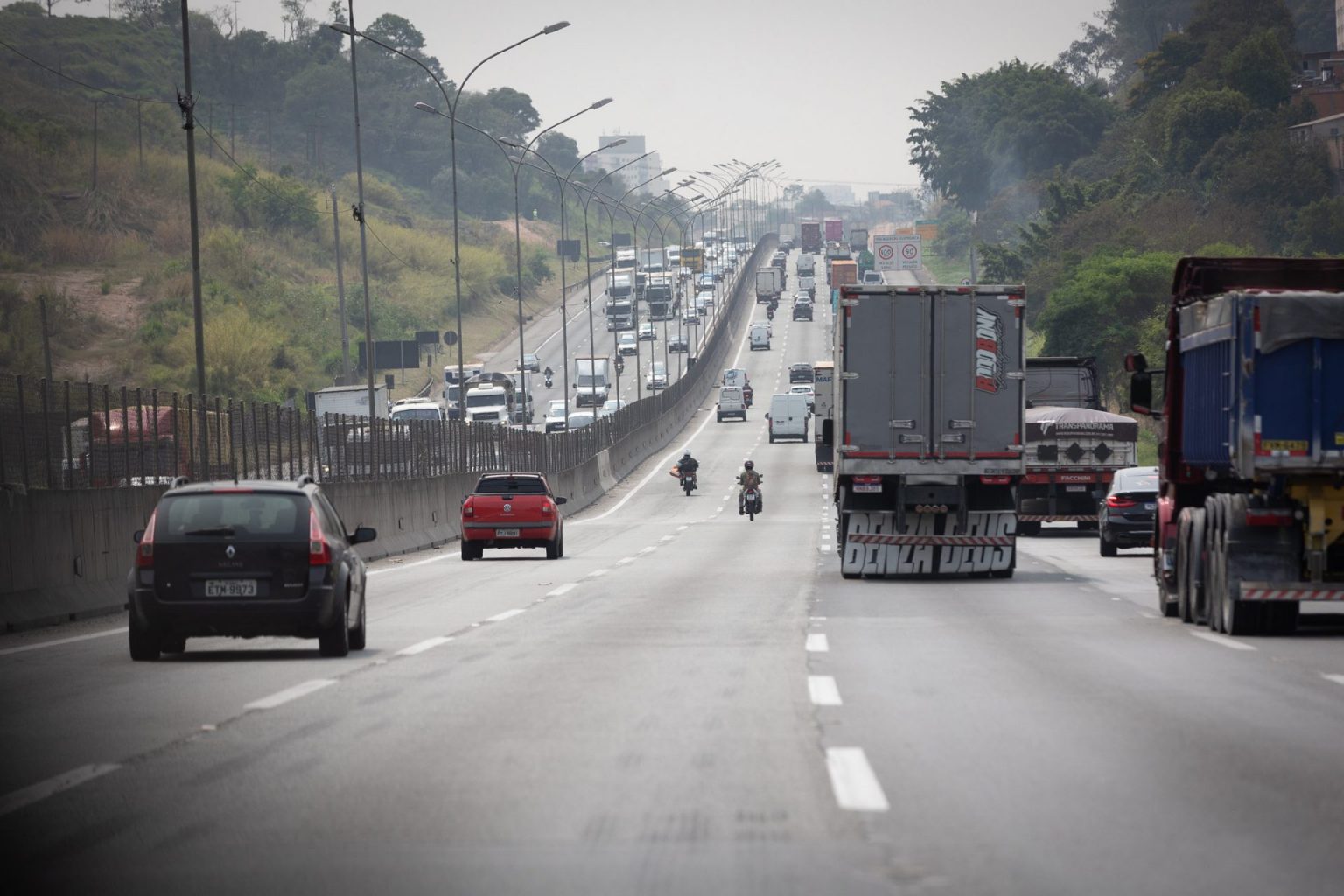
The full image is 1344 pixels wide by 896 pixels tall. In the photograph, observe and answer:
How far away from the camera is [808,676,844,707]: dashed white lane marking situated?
41.2ft

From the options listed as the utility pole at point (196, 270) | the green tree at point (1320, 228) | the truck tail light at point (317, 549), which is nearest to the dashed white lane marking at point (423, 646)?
the truck tail light at point (317, 549)

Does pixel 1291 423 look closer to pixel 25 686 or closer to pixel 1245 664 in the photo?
pixel 1245 664

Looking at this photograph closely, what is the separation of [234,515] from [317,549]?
2.38 ft

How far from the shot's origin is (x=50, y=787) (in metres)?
9.49

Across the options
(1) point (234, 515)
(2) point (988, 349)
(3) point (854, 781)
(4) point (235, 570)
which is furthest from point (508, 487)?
(3) point (854, 781)

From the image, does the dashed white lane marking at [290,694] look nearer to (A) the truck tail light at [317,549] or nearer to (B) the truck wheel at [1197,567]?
(A) the truck tail light at [317,549]

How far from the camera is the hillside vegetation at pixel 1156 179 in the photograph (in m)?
Answer: 107

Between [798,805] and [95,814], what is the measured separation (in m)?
2.93

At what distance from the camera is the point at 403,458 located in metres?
46.8

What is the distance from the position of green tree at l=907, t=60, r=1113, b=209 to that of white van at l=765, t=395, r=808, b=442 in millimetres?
Result: 94602

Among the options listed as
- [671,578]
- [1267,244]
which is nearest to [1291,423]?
[671,578]

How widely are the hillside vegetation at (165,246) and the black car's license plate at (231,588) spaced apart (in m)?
87.9

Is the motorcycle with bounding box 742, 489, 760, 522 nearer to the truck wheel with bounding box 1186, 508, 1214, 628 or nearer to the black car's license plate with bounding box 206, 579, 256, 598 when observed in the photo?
the truck wheel with bounding box 1186, 508, 1214, 628

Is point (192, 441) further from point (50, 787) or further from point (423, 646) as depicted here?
point (50, 787)
